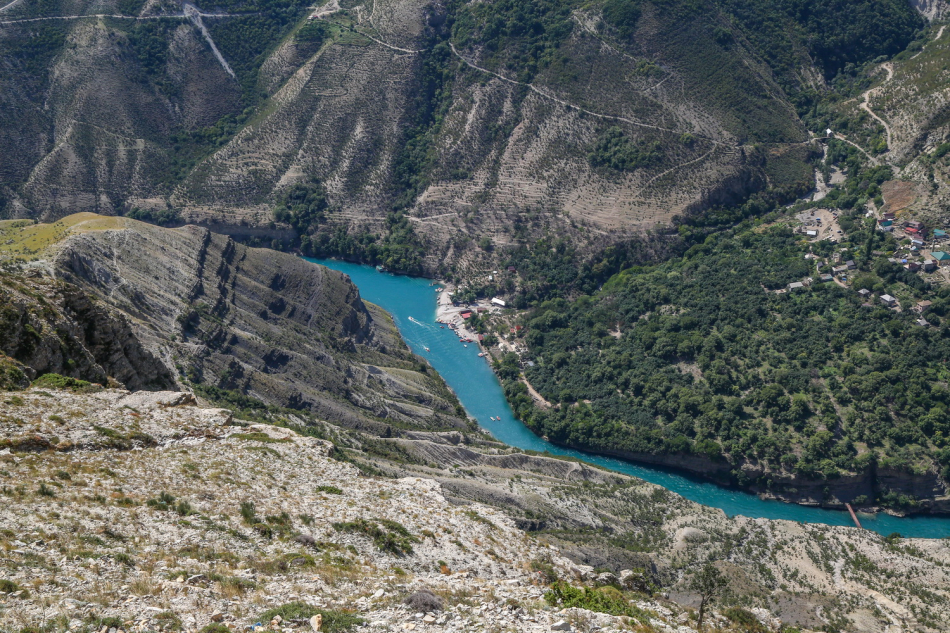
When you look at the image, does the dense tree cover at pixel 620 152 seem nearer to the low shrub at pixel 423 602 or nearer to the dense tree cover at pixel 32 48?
the dense tree cover at pixel 32 48

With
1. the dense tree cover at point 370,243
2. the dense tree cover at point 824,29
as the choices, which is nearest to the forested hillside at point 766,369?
the dense tree cover at point 370,243

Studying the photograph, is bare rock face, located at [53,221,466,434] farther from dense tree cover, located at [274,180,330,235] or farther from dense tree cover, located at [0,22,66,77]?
dense tree cover, located at [0,22,66,77]

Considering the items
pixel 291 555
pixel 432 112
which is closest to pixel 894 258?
pixel 432 112

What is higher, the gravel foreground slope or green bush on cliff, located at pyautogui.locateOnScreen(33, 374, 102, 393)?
green bush on cliff, located at pyautogui.locateOnScreen(33, 374, 102, 393)

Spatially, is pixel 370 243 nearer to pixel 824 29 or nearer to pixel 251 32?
pixel 251 32

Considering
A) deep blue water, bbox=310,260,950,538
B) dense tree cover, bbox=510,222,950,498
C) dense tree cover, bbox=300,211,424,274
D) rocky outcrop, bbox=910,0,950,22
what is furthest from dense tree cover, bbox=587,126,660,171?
rocky outcrop, bbox=910,0,950,22

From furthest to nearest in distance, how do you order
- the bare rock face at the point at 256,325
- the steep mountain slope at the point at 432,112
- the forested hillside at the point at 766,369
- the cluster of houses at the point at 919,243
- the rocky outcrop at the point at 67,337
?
the steep mountain slope at the point at 432,112, the cluster of houses at the point at 919,243, the forested hillside at the point at 766,369, the bare rock face at the point at 256,325, the rocky outcrop at the point at 67,337
